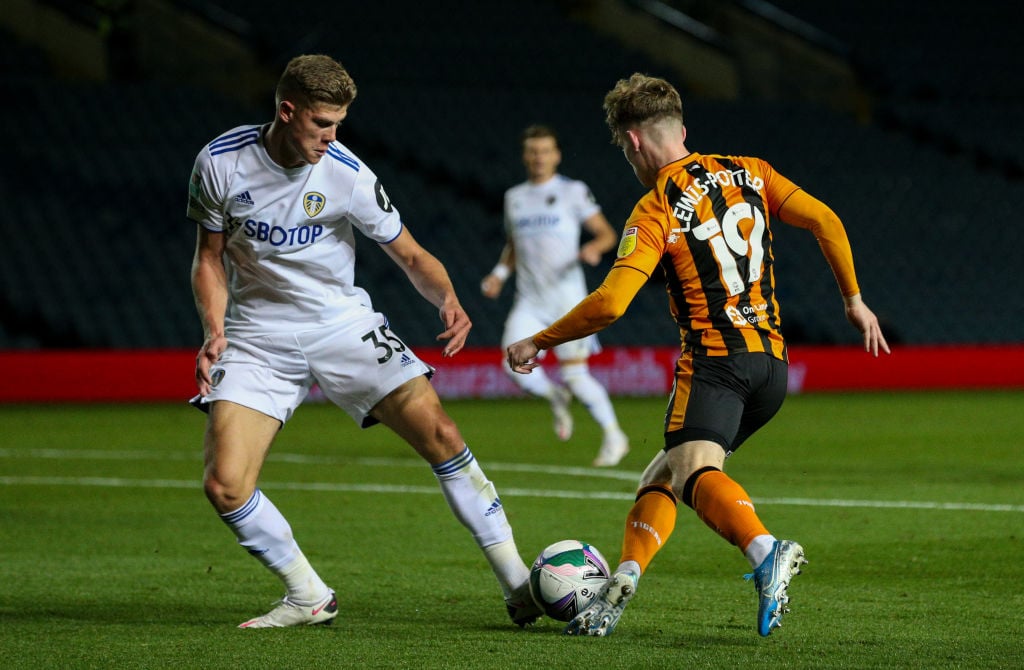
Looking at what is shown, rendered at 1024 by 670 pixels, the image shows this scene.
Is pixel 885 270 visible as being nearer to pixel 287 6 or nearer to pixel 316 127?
pixel 287 6

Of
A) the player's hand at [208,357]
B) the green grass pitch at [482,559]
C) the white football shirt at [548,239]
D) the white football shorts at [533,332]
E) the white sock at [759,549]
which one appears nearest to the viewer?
the white sock at [759,549]

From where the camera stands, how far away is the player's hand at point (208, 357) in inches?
194

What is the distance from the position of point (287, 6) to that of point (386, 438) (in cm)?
1363

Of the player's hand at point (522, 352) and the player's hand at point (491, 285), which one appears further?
the player's hand at point (491, 285)

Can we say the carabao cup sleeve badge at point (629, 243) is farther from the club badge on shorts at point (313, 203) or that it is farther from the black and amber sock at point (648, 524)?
the club badge on shorts at point (313, 203)

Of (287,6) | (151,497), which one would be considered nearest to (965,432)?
(151,497)

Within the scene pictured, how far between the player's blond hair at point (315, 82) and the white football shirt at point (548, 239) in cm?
634

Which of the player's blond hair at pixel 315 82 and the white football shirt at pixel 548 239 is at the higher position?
the player's blond hair at pixel 315 82

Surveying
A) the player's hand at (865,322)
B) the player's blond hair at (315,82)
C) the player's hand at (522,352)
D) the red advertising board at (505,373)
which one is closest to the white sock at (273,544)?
the player's hand at (522,352)

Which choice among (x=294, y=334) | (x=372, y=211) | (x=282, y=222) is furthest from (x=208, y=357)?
(x=372, y=211)

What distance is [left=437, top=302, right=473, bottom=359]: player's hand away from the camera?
5148mm

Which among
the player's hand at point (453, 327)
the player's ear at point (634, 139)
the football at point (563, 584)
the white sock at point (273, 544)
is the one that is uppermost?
the player's ear at point (634, 139)

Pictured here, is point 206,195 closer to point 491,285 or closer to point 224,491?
point 224,491

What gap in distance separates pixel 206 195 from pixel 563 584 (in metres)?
1.90
